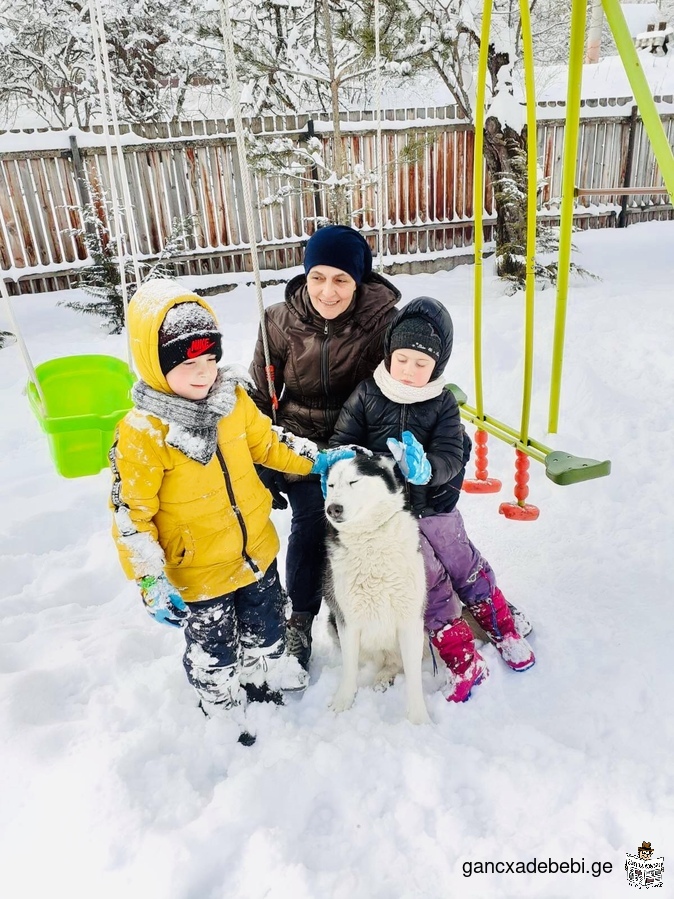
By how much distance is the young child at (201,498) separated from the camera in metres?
1.66

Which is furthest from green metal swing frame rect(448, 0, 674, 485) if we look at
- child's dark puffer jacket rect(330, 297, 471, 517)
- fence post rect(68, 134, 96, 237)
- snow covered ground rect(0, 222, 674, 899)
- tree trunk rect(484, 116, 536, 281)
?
fence post rect(68, 134, 96, 237)

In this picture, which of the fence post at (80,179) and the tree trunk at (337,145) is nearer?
the tree trunk at (337,145)

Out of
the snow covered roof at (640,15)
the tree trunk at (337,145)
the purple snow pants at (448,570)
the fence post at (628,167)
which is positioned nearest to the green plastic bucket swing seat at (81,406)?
the purple snow pants at (448,570)

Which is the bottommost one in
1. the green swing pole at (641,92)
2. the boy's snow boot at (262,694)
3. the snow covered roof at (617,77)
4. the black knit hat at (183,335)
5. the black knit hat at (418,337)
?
the boy's snow boot at (262,694)

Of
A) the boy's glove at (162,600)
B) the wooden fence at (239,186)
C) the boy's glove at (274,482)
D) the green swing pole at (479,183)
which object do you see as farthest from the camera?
the wooden fence at (239,186)

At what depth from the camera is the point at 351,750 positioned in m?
1.89

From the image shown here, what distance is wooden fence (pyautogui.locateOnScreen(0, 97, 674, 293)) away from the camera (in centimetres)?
705

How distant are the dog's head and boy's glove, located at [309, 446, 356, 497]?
0.14ft

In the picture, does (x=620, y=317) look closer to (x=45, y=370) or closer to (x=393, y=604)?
(x=393, y=604)

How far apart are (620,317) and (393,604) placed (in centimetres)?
350

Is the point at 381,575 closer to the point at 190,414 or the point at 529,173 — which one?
the point at 190,414

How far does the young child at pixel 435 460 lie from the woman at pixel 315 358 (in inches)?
7.6

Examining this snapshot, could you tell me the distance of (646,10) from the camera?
2128 cm

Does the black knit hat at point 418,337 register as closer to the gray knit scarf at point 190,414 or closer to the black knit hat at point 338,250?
the black knit hat at point 338,250
